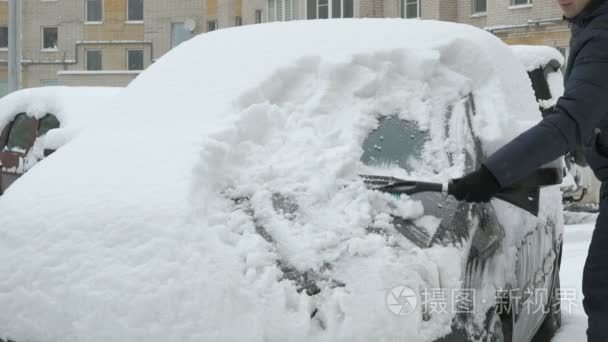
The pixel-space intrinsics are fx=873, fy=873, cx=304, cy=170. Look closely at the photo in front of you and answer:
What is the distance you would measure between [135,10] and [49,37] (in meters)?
4.72

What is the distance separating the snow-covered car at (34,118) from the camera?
1034cm

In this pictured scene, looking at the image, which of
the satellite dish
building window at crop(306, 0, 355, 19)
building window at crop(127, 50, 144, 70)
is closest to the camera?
building window at crop(306, 0, 355, 19)

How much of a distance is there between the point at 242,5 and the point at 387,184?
32.3 metres

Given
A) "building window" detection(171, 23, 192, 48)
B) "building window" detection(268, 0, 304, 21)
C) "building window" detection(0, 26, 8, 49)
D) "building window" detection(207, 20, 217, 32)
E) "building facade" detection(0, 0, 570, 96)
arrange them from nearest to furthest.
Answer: "building window" detection(268, 0, 304, 21), "building window" detection(207, 20, 217, 32), "building window" detection(171, 23, 192, 48), "building facade" detection(0, 0, 570, 96), "building window" detection(0, 26, 8, 49)

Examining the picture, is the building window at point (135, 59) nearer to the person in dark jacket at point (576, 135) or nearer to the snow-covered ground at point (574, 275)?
the snow-covered ground at point (574, 275)

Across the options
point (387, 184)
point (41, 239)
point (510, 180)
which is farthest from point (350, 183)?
point (41, 239)

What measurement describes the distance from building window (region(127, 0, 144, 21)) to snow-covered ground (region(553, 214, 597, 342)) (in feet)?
117

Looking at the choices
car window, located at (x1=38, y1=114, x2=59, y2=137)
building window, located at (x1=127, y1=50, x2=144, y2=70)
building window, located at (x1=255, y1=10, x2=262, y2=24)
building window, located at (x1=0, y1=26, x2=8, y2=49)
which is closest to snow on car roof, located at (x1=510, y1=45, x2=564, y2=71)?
car window, located at (x1=38, y1=114, x2=59, y2=137)

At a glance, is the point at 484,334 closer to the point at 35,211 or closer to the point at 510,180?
the point at 510,180

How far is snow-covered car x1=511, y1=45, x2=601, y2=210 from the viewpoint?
10117 millimetres

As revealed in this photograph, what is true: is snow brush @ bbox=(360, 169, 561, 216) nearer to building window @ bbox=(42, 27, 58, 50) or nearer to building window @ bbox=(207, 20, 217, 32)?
building window @ bbox=(207, 20, 217, 32)

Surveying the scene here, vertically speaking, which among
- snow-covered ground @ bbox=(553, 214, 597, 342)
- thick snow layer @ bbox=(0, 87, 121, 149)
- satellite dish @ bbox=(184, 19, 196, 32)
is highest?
satellite dish @ bbox=(184, 19, 196, 32)

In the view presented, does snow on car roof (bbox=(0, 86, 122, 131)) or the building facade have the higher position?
the building facade

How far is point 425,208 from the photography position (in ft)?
10.5
